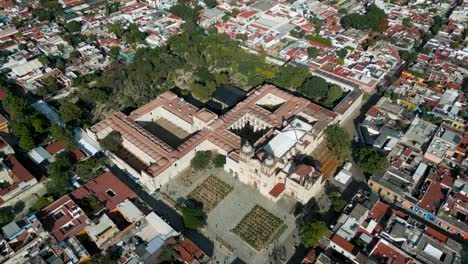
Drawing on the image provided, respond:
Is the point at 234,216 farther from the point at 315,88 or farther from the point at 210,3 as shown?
the point at 210,3

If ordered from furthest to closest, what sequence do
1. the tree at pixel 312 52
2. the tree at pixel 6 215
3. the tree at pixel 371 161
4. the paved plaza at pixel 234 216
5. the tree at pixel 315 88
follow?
1. the tree at pixel 312 52
2. the tree at pixel 315 88
3. the tree at pixel 371 161
4. the tree at pixel 6 215
5. the paved plaza at pixel 234 216

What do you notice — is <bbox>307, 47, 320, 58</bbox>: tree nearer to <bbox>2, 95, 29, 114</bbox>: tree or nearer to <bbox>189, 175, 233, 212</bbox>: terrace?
<bbox>189, 175, 233, 212</bbox>: terrace

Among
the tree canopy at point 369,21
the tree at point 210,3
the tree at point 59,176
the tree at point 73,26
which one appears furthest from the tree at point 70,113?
the tree canopy at point 369,21

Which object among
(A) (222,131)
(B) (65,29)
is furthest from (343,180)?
(B) (65,29)

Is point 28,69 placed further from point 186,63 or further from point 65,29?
point 186,63

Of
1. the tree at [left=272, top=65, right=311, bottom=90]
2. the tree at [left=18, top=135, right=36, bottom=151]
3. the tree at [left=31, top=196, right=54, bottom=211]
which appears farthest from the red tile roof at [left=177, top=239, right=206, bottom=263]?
the tree at [left=272, top=65, right=311, bottom=90]

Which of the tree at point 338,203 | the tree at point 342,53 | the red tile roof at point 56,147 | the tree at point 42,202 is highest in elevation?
the tree at point 342,53

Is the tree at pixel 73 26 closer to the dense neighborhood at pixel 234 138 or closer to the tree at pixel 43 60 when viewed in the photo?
the dense neighborhood at pixel 234 138
